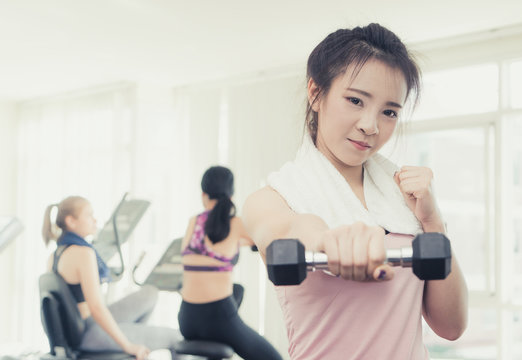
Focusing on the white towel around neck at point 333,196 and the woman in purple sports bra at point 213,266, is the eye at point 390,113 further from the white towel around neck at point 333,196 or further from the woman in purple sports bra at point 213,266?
→ the woman in purple sports bra at point 213,266

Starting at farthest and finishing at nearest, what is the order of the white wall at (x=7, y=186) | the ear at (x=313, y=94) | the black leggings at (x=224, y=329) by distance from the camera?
the white wall at (x=7, y=186) → the black leggings at (x=224, y=329) → the ear at (x=313, y=94)

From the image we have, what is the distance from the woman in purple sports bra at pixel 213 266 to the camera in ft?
9.98

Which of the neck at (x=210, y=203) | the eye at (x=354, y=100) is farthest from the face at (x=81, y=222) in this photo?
the eye at (x=354, y=100)

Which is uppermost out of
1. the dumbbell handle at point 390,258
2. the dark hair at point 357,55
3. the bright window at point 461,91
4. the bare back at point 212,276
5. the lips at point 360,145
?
the bright window at point 461,91

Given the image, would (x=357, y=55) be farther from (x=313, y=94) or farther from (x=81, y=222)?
(x=81, y=222)

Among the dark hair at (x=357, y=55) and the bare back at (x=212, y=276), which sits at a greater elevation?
the dark hair at (x=357, y=55)

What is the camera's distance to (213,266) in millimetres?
3182

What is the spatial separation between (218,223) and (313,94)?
218 cm

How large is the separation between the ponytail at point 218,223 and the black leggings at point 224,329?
323mm

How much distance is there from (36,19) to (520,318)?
12.7 ft

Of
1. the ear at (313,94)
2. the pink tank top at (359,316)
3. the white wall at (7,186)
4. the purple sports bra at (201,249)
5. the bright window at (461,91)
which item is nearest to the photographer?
the pink tank top at (359,316)

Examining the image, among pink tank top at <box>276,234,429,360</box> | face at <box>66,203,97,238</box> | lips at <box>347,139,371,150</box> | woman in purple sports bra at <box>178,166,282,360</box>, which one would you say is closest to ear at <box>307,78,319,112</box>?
lips at <box>347,139,371,150</box>

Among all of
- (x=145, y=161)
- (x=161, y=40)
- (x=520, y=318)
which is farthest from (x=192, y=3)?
(x=520, y=318)

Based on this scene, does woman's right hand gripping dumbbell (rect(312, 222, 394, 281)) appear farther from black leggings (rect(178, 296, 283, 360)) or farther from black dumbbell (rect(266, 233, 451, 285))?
black leggings (rect(178, 296, 283, 360))
